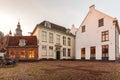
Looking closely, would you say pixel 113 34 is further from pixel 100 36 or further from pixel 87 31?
pixel 87 31

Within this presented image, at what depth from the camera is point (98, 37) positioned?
2617cm

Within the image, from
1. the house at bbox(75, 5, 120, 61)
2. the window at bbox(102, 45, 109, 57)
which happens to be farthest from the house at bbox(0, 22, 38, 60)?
the window at bbox(102, 45, 109, 57)

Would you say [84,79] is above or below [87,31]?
below

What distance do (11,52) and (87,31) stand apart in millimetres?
17772

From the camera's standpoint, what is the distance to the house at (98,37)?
23453 millimetres

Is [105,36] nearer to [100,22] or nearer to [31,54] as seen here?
[100,22]

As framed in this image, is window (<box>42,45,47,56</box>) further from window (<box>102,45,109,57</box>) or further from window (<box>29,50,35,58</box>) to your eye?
window (<box>102,45,109,57</box>)

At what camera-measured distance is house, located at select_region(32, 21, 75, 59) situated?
27891mm

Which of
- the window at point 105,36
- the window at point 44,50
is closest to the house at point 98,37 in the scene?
the window at point 105,36

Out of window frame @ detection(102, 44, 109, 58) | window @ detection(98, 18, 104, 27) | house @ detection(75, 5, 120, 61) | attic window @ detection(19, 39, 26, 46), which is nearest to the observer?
house @ detection(75, 5, 120, 61)

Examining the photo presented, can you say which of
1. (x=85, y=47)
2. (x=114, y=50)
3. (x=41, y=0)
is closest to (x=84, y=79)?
(x=41, y=0)

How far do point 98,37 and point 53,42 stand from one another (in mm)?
10743

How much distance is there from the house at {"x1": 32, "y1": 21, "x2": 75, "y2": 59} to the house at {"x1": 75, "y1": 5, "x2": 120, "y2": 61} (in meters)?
4.21

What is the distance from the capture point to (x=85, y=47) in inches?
1144
